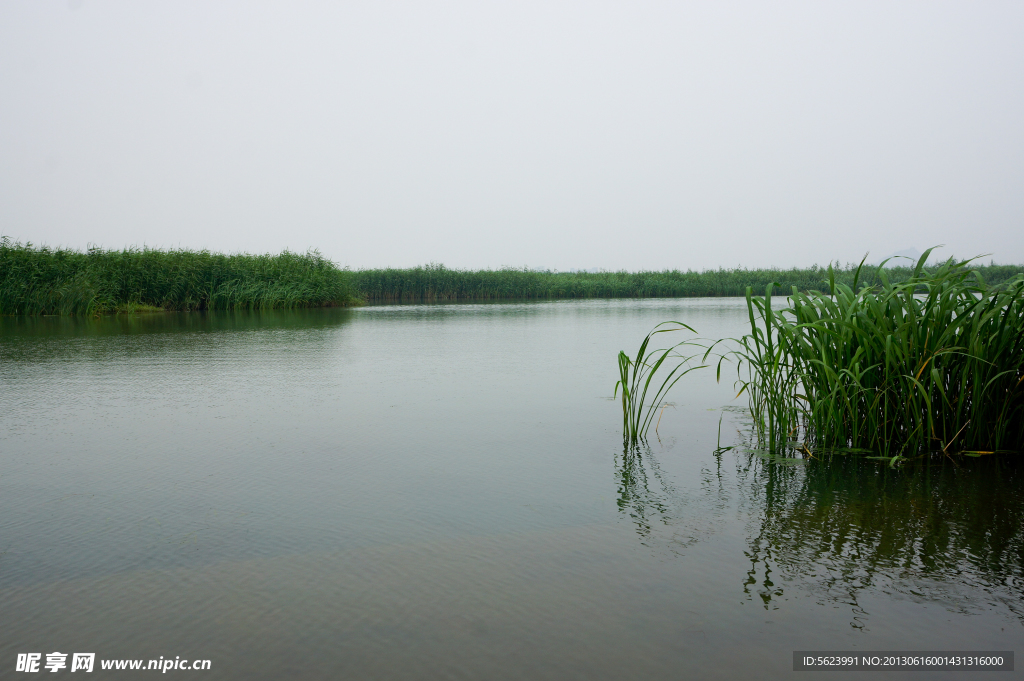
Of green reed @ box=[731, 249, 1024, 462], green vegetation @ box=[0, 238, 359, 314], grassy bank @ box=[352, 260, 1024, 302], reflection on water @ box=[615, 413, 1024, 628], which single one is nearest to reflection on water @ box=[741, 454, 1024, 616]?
reflection on water @ box=[615, 413, 1024, 628]

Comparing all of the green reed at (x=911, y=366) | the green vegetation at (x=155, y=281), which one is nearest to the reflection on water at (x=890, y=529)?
the green reed at (x=911, y=366)

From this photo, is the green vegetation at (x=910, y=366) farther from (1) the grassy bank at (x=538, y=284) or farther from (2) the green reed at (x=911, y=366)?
(1) the grassy bank at (x=538, y=284)

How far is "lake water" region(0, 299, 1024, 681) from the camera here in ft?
6.03

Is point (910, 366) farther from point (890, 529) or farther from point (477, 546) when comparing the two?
point (477, 546)

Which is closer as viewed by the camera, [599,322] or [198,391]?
[198,391]

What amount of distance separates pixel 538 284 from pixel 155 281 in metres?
18.2

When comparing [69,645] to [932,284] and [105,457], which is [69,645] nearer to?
[105,457]

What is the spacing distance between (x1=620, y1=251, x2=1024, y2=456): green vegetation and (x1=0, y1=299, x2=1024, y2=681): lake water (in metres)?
0.22

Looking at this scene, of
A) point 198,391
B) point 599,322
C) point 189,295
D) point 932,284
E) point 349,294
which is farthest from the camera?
point 349,294

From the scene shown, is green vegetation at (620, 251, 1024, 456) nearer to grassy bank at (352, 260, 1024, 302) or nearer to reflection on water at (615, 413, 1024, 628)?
reflection on water at (615, 413, 1024, 628)

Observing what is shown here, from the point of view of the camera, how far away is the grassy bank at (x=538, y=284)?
31984mm

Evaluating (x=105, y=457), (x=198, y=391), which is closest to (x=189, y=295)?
(x=198, y=391)

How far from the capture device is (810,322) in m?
3.76

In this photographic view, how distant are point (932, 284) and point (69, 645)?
416 cm
